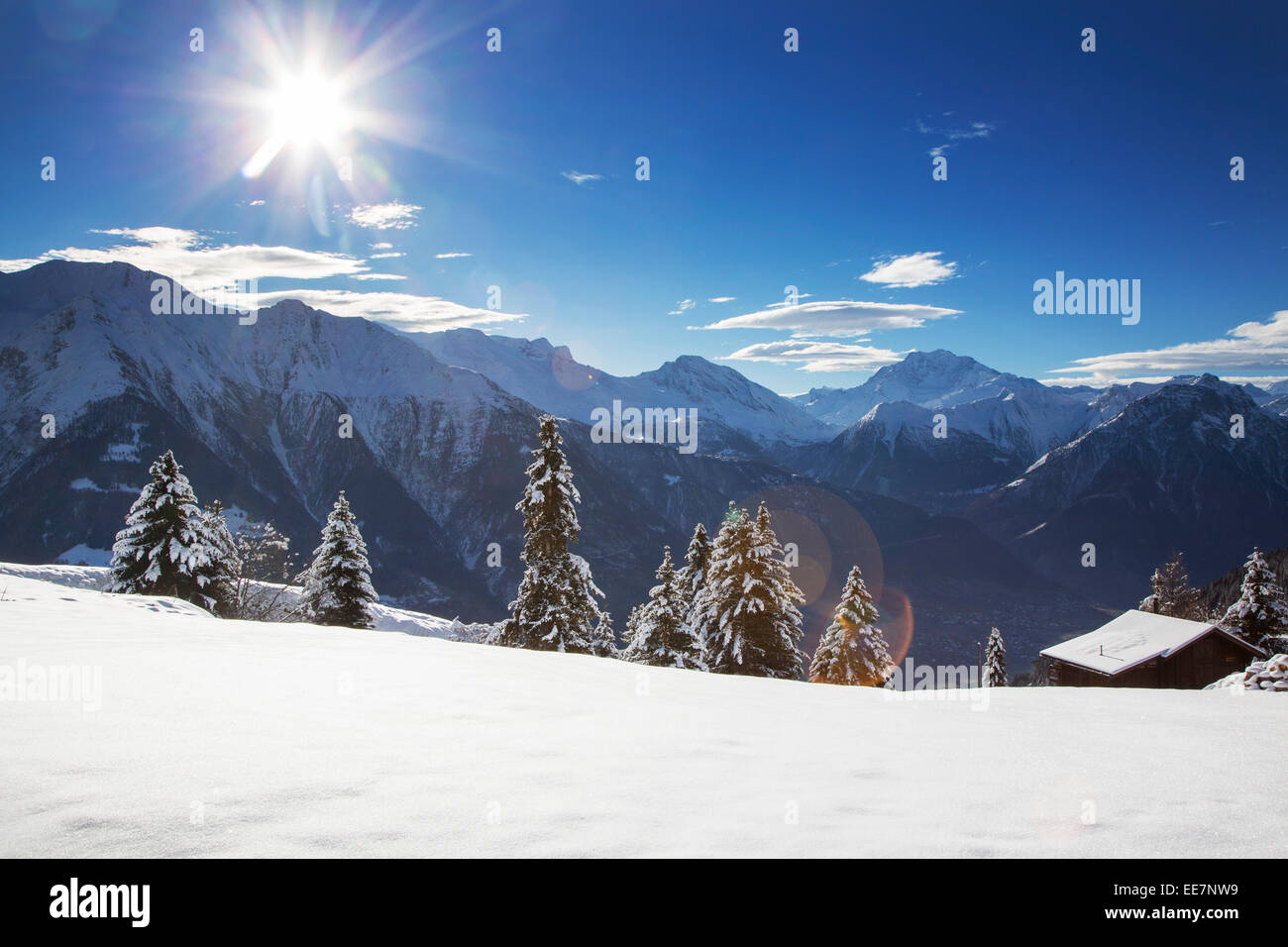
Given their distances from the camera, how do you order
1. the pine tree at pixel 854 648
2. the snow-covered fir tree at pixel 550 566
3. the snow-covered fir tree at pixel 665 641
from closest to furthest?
the snow-covered fir tree at pixel 550 566 → the snow-covered fir tree at pixel 665 641 → the pine tree at pixel 854 648

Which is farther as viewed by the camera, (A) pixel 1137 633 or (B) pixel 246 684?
(A) pixel 1137 633

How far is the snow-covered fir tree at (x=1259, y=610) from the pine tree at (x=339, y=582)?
44.2 metres

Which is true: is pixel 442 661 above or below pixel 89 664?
below

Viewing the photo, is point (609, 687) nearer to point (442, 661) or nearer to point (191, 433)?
point (442, 661)

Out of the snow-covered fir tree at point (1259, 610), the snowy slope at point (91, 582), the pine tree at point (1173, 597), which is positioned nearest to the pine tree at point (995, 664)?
the snow-covered fir tree at point (1259, 610)

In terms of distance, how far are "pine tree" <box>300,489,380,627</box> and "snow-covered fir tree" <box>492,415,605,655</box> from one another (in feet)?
26.3

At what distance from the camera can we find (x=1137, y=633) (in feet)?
114

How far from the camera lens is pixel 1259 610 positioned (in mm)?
33562

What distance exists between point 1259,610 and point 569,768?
43884 millimetres

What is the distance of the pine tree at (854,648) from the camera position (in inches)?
1258

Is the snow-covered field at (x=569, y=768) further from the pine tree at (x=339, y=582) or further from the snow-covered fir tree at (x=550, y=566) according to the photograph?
the pine tree at (x=339, y=582)
